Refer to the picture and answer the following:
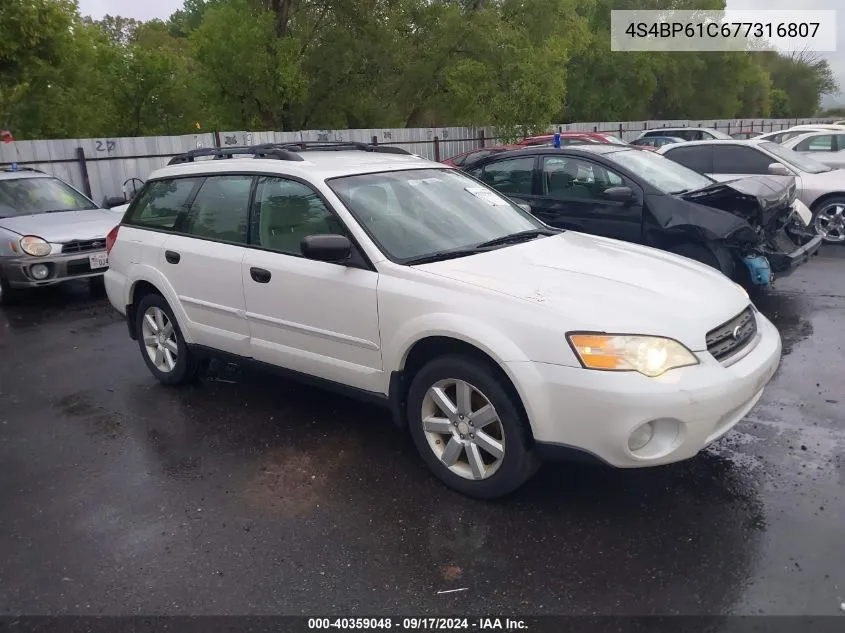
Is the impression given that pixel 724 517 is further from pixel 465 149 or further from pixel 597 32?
pixel 597 32

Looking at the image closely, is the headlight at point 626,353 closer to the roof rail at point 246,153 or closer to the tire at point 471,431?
the tire at point 471,431

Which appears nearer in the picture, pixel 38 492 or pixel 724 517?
pixel 724 517

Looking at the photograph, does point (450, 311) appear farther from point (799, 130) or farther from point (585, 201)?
point (799, 130)

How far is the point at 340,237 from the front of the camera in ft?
12.8

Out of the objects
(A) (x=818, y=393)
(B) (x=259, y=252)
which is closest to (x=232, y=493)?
(B) (x=259, y=252)

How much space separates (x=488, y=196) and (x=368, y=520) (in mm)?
2318

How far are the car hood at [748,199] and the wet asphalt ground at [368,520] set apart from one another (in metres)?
2.10

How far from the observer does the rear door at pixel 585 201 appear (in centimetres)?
697

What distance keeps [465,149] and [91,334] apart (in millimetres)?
16197

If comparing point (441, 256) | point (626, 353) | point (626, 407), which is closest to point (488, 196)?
point (441, 256)

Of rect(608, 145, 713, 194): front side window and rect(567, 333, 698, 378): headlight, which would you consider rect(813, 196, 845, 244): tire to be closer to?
rect(608, 145, 713, 194): front side window

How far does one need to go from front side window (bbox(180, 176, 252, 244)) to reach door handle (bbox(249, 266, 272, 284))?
265 mm

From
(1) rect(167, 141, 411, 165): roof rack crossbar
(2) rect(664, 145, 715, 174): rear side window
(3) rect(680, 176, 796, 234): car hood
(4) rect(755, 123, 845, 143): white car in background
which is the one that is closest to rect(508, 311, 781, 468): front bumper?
(1) rect(167, 141, 411, 165): roof rack crossbar

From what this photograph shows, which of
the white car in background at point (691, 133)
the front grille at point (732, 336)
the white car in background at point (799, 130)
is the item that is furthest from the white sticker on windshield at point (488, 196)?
A: the white car in background at point (691, 133)
